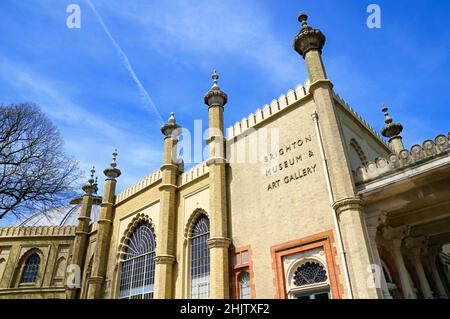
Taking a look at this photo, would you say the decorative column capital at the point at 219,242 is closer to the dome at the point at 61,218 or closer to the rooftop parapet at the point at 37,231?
the rooftop parapet at the point at 37,231

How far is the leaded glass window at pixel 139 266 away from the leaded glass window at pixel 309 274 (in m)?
8.49

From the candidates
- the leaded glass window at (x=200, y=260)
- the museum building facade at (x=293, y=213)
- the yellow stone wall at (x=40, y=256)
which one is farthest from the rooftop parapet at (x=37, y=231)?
the leaded glass window at (x=200, y=260)

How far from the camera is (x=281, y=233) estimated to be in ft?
40.1

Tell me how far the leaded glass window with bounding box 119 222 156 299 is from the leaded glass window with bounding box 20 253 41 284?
9.68 meters

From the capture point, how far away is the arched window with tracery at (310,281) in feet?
35.0

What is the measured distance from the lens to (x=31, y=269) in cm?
2464

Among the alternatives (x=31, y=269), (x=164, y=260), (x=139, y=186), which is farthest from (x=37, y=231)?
(x=164, y=260)

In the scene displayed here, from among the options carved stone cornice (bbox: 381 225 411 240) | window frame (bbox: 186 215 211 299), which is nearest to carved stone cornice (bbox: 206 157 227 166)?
window frame (bbox: 186 215 211 299)

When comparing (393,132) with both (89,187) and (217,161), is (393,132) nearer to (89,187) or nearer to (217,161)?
(217,161)

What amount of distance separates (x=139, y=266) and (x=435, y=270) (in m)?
14.8

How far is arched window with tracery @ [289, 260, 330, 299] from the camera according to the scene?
35.0 ft

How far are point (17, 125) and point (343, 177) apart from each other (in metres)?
13.0
